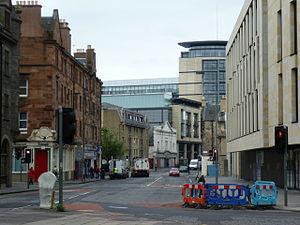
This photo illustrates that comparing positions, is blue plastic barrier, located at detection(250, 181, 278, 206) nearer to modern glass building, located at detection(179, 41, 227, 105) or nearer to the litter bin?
the litter bin

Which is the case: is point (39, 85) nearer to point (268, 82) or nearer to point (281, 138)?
point (268, 82)

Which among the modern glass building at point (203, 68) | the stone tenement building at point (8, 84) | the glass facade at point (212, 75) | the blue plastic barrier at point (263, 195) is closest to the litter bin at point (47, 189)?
the blue plastic barrier at point (263, 195)

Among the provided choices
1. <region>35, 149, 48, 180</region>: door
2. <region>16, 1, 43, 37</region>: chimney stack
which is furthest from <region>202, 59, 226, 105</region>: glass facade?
<region>35, 149, 48, 180</region>: door

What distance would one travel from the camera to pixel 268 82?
4647 cm

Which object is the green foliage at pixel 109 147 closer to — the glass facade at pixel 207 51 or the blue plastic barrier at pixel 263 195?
the blue plastic barrier at pixel 263 195

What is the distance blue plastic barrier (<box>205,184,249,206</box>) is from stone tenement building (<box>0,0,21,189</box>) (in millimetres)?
23916

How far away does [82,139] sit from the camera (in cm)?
7869

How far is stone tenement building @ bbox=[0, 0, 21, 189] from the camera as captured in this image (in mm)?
48938

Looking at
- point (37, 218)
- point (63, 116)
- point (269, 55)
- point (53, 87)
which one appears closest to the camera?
point (37, 218)

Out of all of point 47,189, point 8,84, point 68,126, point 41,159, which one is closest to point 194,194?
point 47,189

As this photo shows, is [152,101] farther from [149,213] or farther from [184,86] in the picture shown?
[149,213]

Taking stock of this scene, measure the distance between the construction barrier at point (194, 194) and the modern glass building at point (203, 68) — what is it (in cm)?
16654

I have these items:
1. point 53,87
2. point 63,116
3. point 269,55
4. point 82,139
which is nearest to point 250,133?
point 269,55

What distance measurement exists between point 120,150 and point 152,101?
67730 mm
